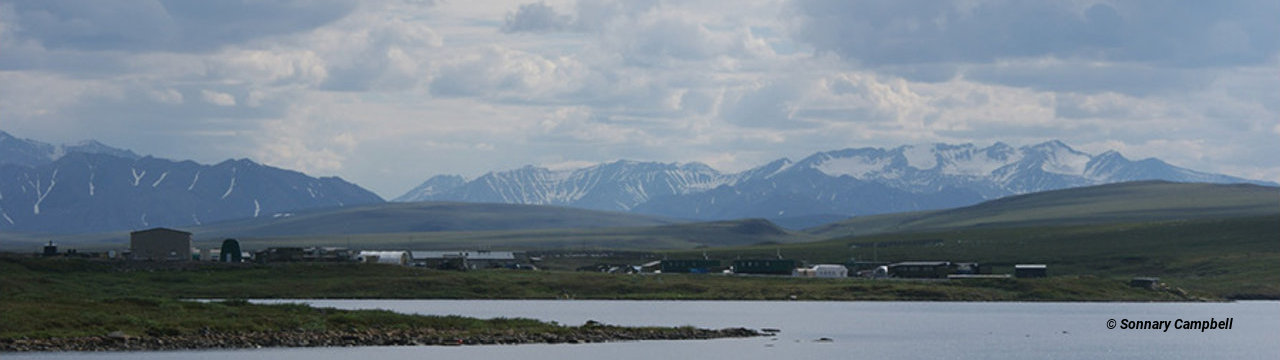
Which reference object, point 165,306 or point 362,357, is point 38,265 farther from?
point 362,357

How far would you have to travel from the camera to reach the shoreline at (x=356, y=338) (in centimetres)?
8031

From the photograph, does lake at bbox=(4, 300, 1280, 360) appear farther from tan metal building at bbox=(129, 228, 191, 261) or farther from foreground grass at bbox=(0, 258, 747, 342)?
tan metal building at bbox=(129, 228, 191, 261)

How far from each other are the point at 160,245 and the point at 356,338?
4036 inches

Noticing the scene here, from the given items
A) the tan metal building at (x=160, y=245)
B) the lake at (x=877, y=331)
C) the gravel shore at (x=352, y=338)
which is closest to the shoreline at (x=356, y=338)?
the gravel shore at (x=352, y=338)

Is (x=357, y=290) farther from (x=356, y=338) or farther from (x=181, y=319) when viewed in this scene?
(x=356, y=338)

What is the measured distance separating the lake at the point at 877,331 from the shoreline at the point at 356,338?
213 cm

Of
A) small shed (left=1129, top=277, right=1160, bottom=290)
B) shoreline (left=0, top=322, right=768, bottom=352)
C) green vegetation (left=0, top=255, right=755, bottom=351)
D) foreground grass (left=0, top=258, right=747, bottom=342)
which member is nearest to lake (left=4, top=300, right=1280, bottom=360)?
shoreline (left=0, top=322, right=768, bottom=352)

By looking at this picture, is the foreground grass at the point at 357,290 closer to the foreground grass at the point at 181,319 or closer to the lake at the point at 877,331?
the foreground grass at the point at 181,319

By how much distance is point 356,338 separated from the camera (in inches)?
3455

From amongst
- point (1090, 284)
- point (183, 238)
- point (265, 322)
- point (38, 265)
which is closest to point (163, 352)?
point (265, 322)

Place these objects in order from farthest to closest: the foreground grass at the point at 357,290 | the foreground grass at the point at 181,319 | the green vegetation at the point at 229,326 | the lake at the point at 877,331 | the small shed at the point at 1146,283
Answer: the small shed at the point at 1146,283, the foreground grass at the point at 357,290, the lake at the point at 877,331, the foreground grass at the point at 181,319, the green vegetation at the point at 229,326

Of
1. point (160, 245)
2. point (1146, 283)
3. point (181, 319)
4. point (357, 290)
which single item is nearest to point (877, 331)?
point (181, 319)

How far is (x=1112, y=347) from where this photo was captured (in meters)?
97.4

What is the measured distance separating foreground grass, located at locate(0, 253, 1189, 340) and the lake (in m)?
8.05
